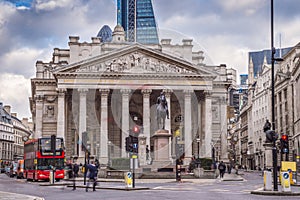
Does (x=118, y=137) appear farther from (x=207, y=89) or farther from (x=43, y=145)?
(x=43, y=145)

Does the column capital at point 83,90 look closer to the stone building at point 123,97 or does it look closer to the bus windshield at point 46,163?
the stone building at point 123,97

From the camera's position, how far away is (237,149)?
561ft

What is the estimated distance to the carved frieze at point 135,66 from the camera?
8425cm

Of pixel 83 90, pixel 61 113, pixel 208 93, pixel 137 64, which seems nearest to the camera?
pixel 83 90

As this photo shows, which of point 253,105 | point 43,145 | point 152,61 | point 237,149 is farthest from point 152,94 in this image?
point 237,149

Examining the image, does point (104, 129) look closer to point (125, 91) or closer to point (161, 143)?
point (125, 91)

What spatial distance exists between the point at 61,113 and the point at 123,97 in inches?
376

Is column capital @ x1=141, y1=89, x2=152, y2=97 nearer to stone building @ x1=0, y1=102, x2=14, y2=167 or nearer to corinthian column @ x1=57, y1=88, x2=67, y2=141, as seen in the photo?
corinthian column @ x1=57, y1=88, x2=67, y2=141

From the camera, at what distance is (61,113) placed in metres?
84.4

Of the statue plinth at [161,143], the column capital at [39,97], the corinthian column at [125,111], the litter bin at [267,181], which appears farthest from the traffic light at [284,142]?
the column capital at [39,97]

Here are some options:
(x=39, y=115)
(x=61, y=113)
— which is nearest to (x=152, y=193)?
(x=61, y=113)

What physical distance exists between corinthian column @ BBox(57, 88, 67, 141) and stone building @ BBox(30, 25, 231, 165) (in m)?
0.15

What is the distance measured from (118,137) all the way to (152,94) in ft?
32.0

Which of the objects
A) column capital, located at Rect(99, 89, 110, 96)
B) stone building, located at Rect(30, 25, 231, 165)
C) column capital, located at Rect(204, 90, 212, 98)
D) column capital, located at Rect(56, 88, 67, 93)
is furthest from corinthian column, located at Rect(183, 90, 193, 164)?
column capital, located at Rect(56, 88, 67, 93)
